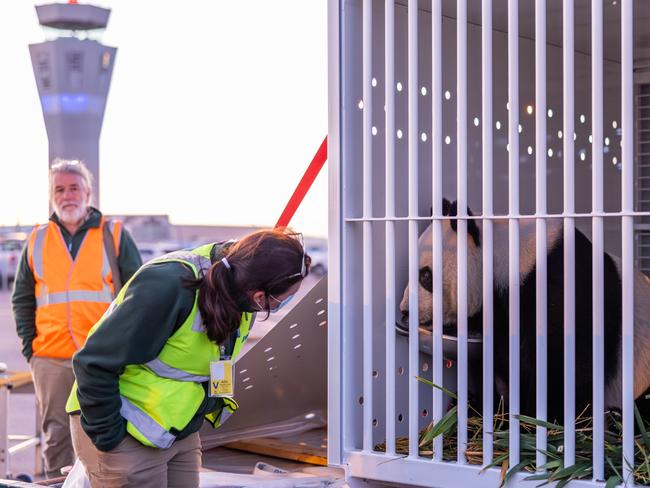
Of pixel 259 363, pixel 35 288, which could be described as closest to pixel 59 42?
pixel 35 288

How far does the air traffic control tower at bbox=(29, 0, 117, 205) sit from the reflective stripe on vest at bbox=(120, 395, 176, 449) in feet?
29.2

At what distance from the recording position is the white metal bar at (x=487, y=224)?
10.5 ft

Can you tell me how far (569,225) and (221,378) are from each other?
3.70 feet

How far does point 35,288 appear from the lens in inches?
207

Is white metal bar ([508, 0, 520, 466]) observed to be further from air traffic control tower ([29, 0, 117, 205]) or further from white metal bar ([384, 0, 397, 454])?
air traffic control tower ([29, 0, 117, 205])

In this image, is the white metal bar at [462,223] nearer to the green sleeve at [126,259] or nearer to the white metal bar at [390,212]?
the white metal bar at [390,212]

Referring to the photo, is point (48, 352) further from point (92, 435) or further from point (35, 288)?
point (92, 435)

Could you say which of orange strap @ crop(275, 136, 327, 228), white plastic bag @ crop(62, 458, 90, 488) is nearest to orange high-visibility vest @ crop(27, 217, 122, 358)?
orange strap @ crop(275, 136, 327, 228)

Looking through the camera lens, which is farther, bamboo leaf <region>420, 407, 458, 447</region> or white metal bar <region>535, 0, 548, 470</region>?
bamboo leaf <region>420, 407, 458, 447</region>

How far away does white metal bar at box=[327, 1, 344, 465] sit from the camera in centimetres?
352

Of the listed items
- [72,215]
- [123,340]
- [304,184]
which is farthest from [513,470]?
[72,215]

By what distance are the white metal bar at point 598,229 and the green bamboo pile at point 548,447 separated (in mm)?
89

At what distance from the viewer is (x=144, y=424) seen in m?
3.04

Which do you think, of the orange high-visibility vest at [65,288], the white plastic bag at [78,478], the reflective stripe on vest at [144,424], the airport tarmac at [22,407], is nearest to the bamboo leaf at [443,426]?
the airport tarmac at [22,407]
